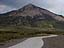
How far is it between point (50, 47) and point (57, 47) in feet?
2.46

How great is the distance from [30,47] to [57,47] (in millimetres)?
2809

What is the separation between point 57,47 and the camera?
20.1m

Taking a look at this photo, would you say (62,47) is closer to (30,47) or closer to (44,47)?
(44,47)

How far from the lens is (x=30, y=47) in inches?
805

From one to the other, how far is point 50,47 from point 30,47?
210 cm

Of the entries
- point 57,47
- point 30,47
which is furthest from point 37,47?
point 57,47

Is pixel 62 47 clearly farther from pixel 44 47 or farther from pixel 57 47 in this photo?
pixel 44 47

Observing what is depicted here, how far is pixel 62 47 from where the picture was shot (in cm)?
2006

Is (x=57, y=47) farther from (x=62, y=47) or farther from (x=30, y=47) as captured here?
(x=30, y=47)

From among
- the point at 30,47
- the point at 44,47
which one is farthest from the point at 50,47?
the point at 30,47

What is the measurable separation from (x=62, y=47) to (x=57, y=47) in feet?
1.68

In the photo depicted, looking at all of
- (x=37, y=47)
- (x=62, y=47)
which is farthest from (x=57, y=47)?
(x=37, y=47)

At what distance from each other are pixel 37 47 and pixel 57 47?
2070 mm

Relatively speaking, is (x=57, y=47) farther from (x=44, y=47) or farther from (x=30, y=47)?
(x=30, y=47)
